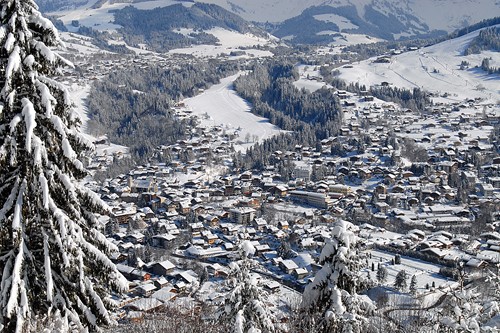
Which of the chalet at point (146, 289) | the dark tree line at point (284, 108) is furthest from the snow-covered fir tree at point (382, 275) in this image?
the dark tree line at point (284, 108)

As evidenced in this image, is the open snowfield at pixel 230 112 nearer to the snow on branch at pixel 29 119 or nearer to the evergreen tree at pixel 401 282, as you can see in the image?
the evergreen tree at pixel 401 282

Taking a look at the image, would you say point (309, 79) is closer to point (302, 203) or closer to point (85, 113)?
point (85, 113)

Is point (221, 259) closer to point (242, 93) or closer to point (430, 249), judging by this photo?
point (430, 249)

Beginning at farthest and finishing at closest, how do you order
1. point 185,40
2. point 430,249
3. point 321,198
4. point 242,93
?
1. point 185,40
2. point 242,93
3. point 321,198
4. point 430,249

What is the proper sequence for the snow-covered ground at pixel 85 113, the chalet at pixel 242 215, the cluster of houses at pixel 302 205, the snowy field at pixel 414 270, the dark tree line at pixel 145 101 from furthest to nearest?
the dark tree line at pixel 145 101, the snow-covered ground at pixel 85 113, the chalet at pixel 242 215, the cluster of houses at pixel 302 205, the snowy field at pixel 414 270

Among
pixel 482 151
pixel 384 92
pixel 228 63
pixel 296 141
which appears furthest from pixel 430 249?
pixel 228 63

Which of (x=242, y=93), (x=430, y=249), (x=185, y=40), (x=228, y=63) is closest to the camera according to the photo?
(x=430, y=249)

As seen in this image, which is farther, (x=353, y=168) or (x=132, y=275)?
(x=353, y=168)
